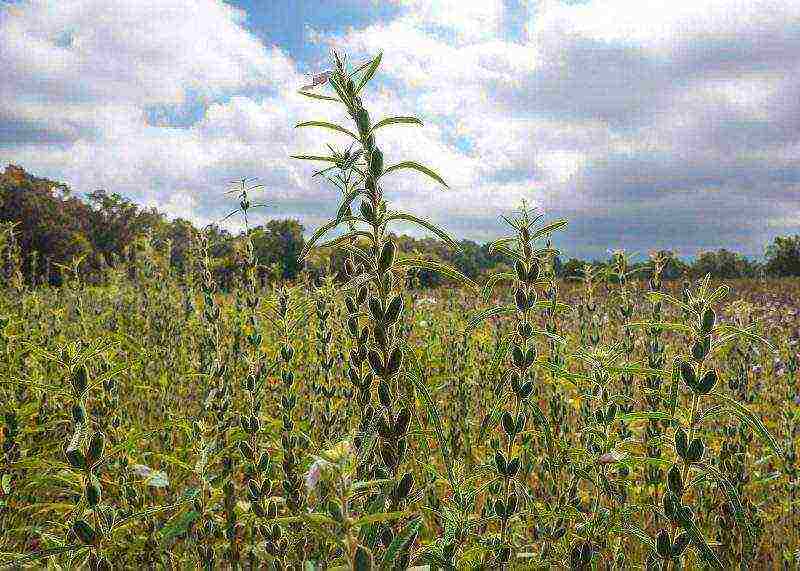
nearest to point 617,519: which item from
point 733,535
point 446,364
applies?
point 733,535

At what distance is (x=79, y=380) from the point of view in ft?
6.09

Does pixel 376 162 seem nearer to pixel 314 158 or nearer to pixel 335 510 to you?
pixel 314 158

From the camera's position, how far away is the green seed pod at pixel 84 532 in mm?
1745

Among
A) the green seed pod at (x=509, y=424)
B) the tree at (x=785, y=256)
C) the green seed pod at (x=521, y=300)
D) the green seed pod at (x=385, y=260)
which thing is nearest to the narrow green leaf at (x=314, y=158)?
the green seed pod at (x=385, y=260)

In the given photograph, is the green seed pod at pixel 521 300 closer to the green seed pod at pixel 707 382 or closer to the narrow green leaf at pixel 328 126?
the green seed pod at pixel 707 382

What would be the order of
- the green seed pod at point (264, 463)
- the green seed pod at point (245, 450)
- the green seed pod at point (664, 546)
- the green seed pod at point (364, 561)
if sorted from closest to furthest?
1. the green seed pod at point (364, 561)
2. the green seed pod at point (664, 546)
3. the green seed pod at point (264, 463)
4. the green seed pod at point (245, 450)

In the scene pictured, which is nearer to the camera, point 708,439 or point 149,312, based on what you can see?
point 708,439

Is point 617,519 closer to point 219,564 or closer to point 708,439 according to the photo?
point 708,439

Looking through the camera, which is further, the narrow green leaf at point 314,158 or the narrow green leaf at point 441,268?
the narrow green leaf at point 314,158

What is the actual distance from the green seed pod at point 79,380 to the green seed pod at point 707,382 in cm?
198

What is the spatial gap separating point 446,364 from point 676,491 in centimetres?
407

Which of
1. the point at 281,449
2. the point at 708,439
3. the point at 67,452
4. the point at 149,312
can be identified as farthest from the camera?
the point at 149,312

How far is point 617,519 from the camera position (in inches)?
115

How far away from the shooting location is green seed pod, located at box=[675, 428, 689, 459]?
1.84 meters
